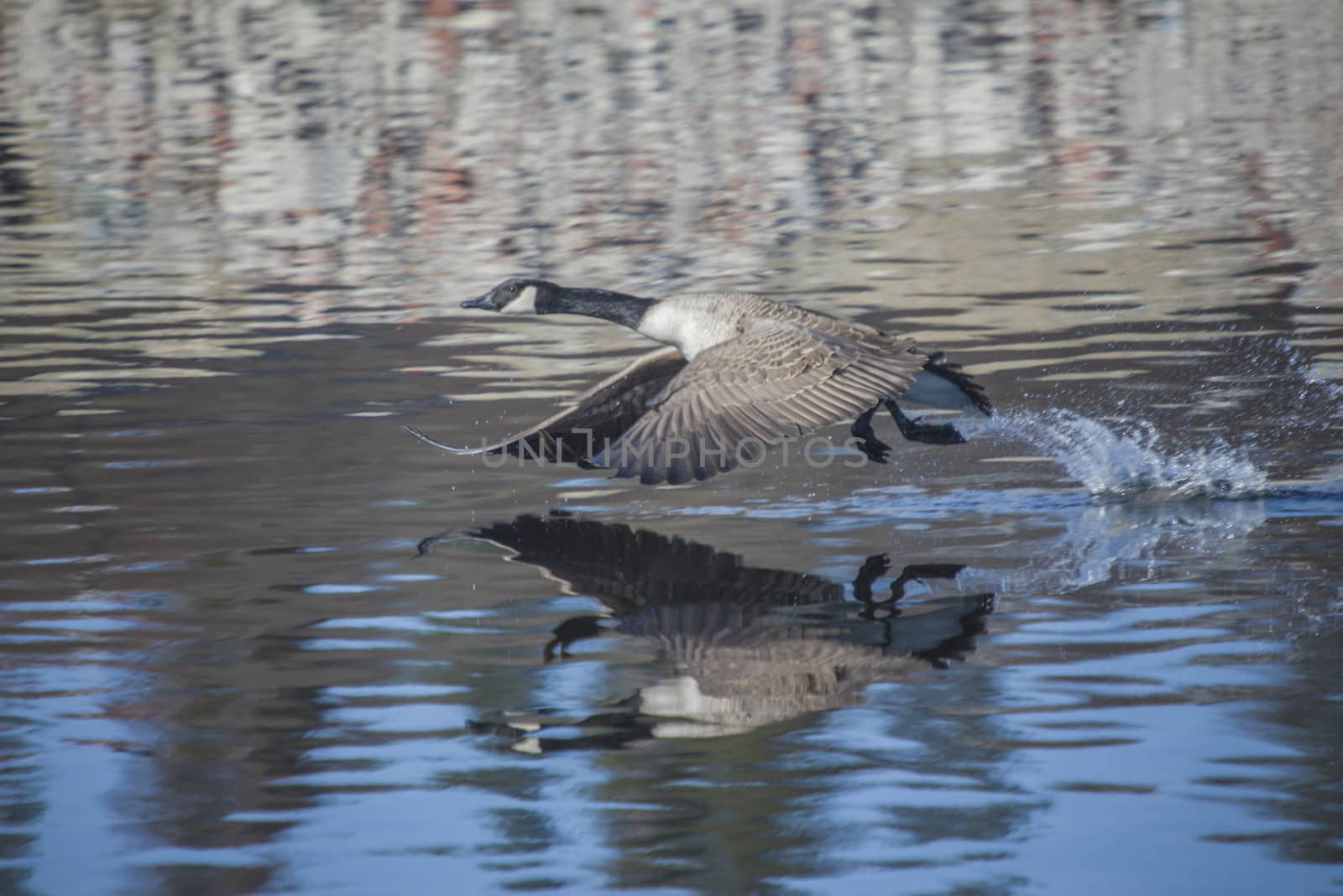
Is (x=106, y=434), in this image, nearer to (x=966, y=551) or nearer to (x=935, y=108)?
(x=966, y=551)

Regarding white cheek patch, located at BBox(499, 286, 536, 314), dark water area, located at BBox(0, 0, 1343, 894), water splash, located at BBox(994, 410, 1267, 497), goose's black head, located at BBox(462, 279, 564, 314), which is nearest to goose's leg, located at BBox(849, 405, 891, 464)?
dark water area, located at BBox(0, 0, 1343, 894)

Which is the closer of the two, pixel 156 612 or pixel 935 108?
pixel 156 612

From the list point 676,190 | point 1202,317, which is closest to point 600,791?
point 1202,317

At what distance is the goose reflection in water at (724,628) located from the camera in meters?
5.99

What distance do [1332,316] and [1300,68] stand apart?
18443 millimetres

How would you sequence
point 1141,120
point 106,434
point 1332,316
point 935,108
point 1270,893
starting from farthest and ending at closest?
point 935,108 < point 1141,120 < point 1332,316 < point 106,434 < point 1270,893

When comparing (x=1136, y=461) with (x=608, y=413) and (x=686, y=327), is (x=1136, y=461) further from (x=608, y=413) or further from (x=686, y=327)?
(x=608, y=413)

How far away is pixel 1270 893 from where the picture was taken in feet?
15.2

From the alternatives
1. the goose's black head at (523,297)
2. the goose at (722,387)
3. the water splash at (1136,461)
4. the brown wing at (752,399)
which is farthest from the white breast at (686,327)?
the water splash at (1136,461)

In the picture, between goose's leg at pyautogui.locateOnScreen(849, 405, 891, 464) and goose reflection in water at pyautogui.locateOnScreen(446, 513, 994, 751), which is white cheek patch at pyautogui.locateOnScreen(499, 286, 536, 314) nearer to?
goose reflection in water at pyautogui.locateOnScreen(446, 513, 994, 751)

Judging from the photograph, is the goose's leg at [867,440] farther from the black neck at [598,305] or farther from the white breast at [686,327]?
the black neck at [598,305]

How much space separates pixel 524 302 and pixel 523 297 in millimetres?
32

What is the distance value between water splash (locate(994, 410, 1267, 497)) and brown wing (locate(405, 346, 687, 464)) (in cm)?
212

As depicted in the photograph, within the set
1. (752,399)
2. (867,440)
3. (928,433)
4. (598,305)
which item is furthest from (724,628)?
(598,305)
